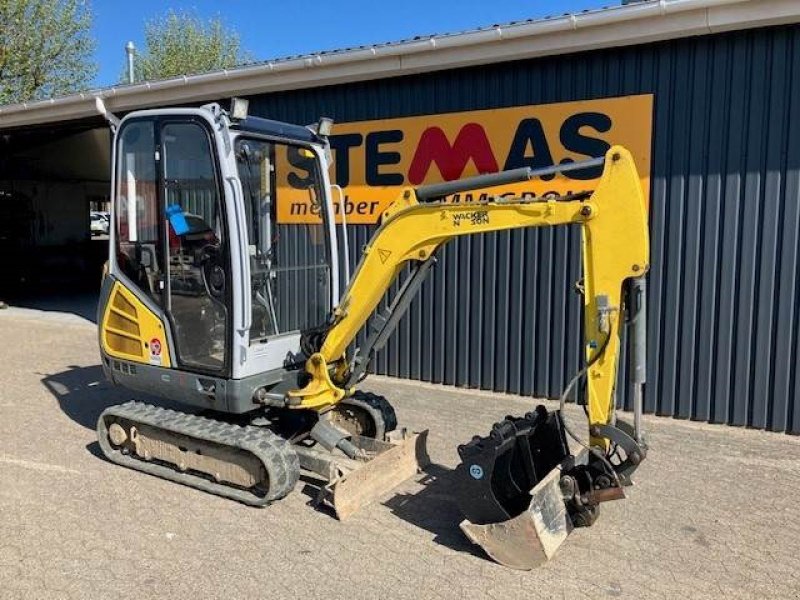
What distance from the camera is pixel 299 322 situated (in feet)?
16.9

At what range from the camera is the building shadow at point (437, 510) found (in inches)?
161

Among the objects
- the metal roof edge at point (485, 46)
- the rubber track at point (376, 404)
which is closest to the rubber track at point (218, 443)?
the rubber track at point (376, 404)

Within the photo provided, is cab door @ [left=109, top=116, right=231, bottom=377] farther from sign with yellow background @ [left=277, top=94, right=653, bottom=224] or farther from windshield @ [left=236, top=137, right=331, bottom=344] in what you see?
sign with yellow background @ [left=277, top=94, right=653, bottom=224]

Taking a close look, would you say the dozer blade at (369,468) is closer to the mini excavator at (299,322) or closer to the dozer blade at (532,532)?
the mini excavator at (299,322)

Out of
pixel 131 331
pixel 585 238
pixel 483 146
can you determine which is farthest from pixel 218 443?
pixel 483 146

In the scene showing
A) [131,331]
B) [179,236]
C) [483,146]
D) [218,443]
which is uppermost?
[483,146]

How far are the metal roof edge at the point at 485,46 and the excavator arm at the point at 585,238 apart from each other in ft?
9.59

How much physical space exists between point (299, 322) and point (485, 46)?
11.3ft

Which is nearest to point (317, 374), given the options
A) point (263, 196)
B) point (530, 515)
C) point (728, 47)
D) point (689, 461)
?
point (263, 196)

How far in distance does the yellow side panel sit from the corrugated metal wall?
3543mm

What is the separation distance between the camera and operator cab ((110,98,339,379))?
4531mm

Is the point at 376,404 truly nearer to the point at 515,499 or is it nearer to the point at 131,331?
the point at 515,499

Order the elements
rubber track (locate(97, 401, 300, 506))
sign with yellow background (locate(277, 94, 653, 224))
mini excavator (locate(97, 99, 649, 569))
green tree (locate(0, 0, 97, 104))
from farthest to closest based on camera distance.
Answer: green tree (locate(0, 0, 97, 104))
sign with yellow background (locate(277, 94, 653, 224))
rubber track (locate(97, 401, 300, 506))
mini excavator (locate(97, 99, 649, 569))

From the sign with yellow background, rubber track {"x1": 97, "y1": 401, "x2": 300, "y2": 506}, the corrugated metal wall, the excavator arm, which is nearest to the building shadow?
rubber track {"x1": 97, "y1": 401, "x2": 300, "y2": 506}
